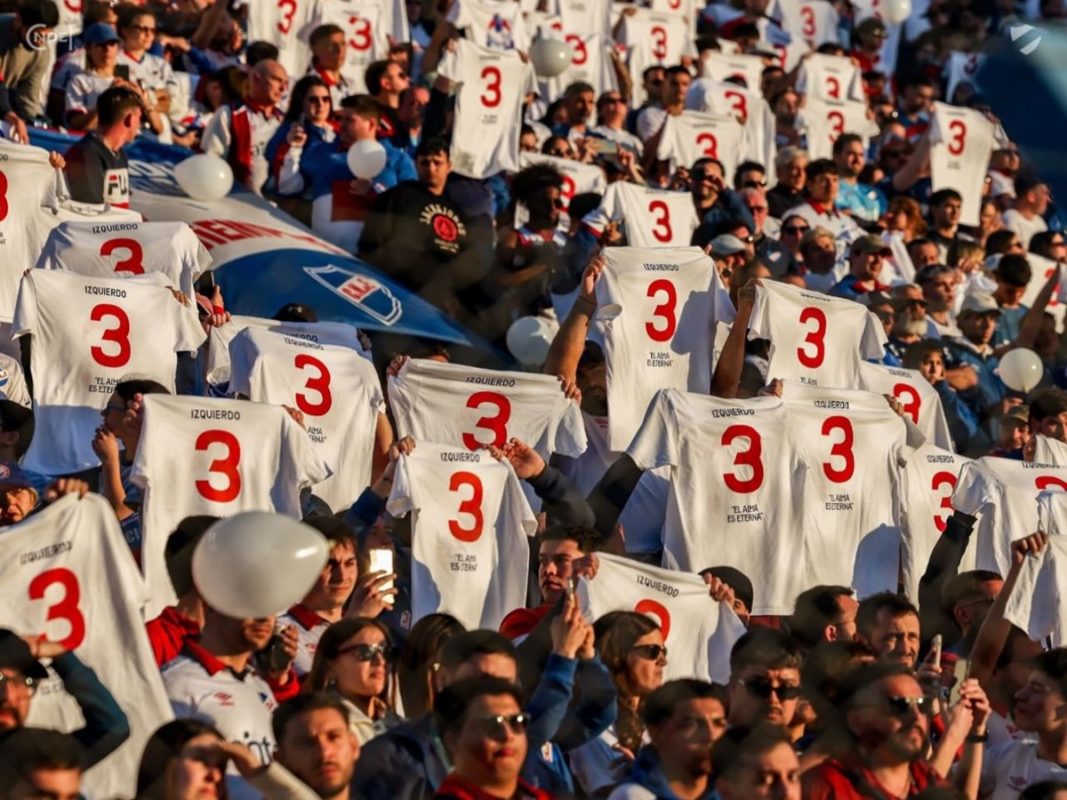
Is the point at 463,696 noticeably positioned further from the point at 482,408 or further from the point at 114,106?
the point at 114,106

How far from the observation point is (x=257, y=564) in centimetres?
584

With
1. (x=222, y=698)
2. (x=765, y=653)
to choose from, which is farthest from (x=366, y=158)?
(x=222, y=698)

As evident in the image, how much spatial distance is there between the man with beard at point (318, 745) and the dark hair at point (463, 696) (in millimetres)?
220

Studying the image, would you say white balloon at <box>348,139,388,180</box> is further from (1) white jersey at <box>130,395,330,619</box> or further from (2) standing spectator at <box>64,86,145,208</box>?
(1) white jersey at <box>130,395,330,619</box>

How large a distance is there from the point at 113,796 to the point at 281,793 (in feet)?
2.65

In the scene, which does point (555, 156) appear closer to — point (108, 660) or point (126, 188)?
point (126, 188)

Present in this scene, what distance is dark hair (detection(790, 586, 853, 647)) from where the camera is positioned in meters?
7.70

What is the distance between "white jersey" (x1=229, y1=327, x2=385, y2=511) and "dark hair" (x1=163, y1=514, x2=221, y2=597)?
154cm

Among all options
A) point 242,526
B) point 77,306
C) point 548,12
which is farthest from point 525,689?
point 548,12

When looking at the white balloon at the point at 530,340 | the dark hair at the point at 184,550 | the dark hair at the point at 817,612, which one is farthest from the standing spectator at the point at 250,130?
the dark hair at the point at 184,550

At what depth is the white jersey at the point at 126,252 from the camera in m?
9.01

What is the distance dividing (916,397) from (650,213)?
215 cm

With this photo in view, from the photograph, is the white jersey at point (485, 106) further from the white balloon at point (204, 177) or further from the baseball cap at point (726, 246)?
the baseball cap at point (726, 246)

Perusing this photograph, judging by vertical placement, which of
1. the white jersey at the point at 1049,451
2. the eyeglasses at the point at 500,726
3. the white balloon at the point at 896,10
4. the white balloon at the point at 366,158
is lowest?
the white jersey at the point at 1049,451
